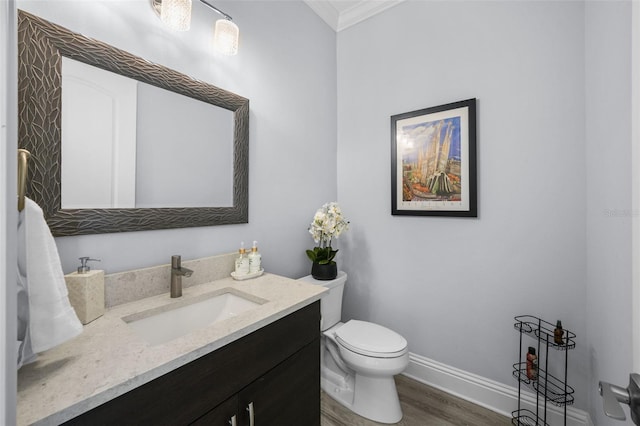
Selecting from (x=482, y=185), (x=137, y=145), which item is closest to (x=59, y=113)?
(x=137, y=145)

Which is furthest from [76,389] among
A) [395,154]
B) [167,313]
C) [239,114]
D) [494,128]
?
[494,128]

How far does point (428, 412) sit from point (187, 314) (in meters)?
1.48

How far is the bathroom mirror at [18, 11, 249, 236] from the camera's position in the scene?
85 cm

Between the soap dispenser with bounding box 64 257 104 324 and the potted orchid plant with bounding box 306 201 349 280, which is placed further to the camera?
the potted orchid plant with bounding box 306 201 349 280

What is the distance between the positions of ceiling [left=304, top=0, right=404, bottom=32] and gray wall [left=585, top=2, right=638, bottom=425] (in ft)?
4.09

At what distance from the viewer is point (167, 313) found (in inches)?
41.6

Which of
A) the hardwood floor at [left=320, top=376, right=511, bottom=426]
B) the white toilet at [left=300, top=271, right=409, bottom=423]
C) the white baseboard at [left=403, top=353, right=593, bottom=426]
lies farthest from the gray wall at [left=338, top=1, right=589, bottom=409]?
the white toilet at [left=300, top=271, right=409, bottom=423]

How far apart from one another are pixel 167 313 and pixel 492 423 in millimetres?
1807

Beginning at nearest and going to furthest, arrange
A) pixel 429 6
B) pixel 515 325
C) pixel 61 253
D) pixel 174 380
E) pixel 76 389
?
pixel 76 389 < pixel 174 380 < pixel 61 253 < pixel 515 325 < pixel 429 6

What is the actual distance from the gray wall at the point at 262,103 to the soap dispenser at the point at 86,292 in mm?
96

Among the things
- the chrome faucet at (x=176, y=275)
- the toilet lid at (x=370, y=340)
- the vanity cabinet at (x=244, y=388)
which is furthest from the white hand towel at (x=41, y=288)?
the toilet lid at (x=370, y=340)

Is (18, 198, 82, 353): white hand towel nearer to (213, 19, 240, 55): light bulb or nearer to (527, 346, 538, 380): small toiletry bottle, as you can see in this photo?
(213, 19, 240, 55): light bulb

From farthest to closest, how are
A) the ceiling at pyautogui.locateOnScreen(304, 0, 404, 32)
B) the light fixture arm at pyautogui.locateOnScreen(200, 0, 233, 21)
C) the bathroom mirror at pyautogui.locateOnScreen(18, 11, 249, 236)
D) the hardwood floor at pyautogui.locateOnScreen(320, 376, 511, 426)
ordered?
the ceiling at pyautogui.locateOnScreen(304, 0, 404, 32), the hardwood floor at pyautogui.locateOnScreen(320, 376, 511, 426), the light fixture arm at pyautogui.locateOnScreen(200, 0, 233, 21), the bathroom mirror at pyautogui.locateOnScreen(18, 11, 249, 236)

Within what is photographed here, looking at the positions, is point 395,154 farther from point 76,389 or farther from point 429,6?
point 76,389
